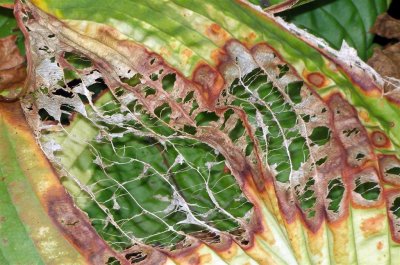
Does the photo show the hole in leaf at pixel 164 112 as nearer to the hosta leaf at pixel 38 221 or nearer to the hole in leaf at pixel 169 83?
the hole in leaf at pixel 169 83

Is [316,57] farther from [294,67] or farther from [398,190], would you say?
[398,190]

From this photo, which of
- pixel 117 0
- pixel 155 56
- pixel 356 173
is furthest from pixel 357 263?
pixel 117 0

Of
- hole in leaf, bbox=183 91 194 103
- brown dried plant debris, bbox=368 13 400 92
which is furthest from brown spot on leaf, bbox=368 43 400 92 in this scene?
hole in leaf, bbox=183 91 194 103

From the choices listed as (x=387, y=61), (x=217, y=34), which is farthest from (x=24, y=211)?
(x=387, y=61)

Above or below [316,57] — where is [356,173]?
below

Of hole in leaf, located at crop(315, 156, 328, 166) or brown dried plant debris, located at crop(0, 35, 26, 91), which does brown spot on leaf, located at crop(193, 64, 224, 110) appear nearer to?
hole in leaf, located at crop(315, 156, 328, 166)

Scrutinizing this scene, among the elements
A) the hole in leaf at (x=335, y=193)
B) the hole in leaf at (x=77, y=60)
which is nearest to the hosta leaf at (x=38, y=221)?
the hole in leaf at (x=77, y=60)
